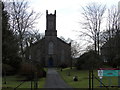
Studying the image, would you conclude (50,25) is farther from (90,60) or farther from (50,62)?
(90,60)

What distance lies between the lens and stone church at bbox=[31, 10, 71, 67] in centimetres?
7812

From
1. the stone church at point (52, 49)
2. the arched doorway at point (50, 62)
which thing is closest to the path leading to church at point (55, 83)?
the arched doorway at point (50, 62)

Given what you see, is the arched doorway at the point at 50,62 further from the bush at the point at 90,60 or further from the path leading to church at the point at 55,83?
the path leading to church at the point at 55,83

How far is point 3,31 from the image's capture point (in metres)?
18.8

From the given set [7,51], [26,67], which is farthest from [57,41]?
[7,51]

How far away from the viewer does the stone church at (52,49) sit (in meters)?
78.1

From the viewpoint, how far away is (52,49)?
7912cm

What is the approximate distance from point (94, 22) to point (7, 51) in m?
29.5

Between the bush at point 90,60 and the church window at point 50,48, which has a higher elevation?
the church window at point 50,48

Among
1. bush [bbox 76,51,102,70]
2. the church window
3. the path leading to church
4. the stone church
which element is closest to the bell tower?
the stone church

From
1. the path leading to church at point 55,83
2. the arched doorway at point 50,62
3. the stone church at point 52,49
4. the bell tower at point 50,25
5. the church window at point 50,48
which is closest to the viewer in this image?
the path leading to church at point 55,83

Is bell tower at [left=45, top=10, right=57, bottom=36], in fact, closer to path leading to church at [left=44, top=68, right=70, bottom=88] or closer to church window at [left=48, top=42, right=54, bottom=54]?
church window at [left=48, top=42, right=54, bottom=54]

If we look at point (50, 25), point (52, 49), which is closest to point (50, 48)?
point (52, 49)

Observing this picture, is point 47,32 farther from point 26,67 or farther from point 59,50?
point 26,67
